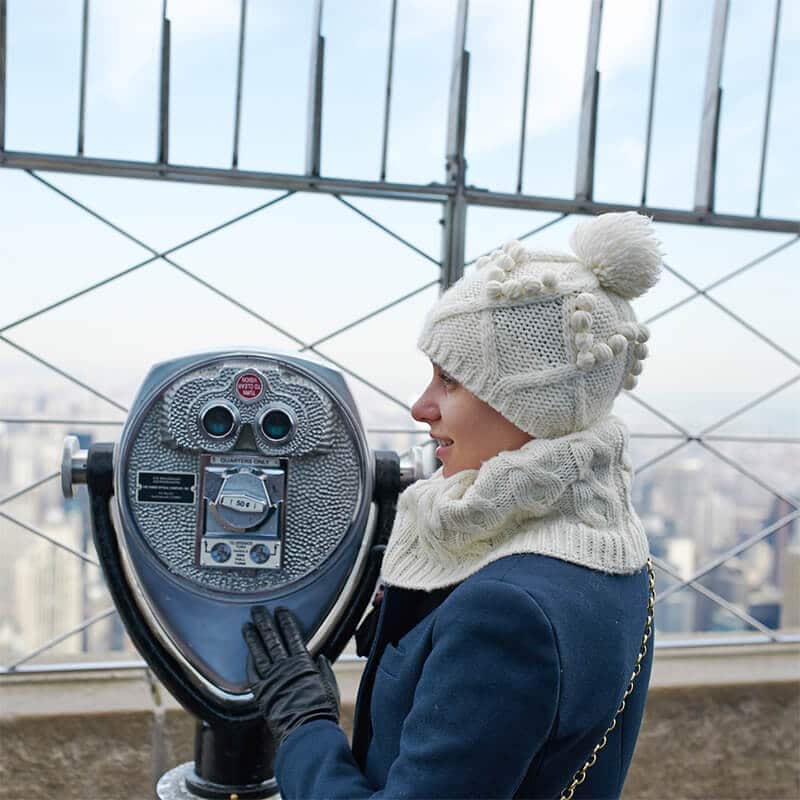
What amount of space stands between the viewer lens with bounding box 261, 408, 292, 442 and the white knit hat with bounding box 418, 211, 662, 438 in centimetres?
40

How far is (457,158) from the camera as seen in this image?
2.26 m

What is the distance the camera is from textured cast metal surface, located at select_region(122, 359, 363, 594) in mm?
1392

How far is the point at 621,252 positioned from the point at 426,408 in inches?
Answer: 9.5

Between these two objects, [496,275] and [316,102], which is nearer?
[496,275]

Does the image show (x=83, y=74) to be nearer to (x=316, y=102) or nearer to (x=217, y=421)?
(x=316, y=102)

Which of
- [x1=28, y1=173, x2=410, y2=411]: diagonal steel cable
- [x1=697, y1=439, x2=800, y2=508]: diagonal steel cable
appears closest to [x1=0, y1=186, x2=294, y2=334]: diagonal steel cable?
[x1=28, y1=173, x2=410, y2=411]: diagonal steel cable

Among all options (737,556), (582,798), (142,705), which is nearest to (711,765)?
(737,556)

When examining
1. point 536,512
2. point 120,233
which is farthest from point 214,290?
point 536,512

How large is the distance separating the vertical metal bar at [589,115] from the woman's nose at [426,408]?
1.40 meters

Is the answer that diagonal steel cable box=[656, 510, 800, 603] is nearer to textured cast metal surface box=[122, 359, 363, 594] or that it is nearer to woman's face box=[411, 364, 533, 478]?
textured cast metal surface box=[122, 359, 363, 594]

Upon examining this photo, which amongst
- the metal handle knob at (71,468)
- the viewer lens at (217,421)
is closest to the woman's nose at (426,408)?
the viewer lens at (217,421)

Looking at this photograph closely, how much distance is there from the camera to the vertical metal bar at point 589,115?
7.73ft

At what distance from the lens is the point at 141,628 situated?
4.66ft

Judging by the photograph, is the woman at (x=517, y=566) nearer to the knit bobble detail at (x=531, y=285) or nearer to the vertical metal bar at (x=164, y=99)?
the knit bobble detail at (x=531, y=285)
